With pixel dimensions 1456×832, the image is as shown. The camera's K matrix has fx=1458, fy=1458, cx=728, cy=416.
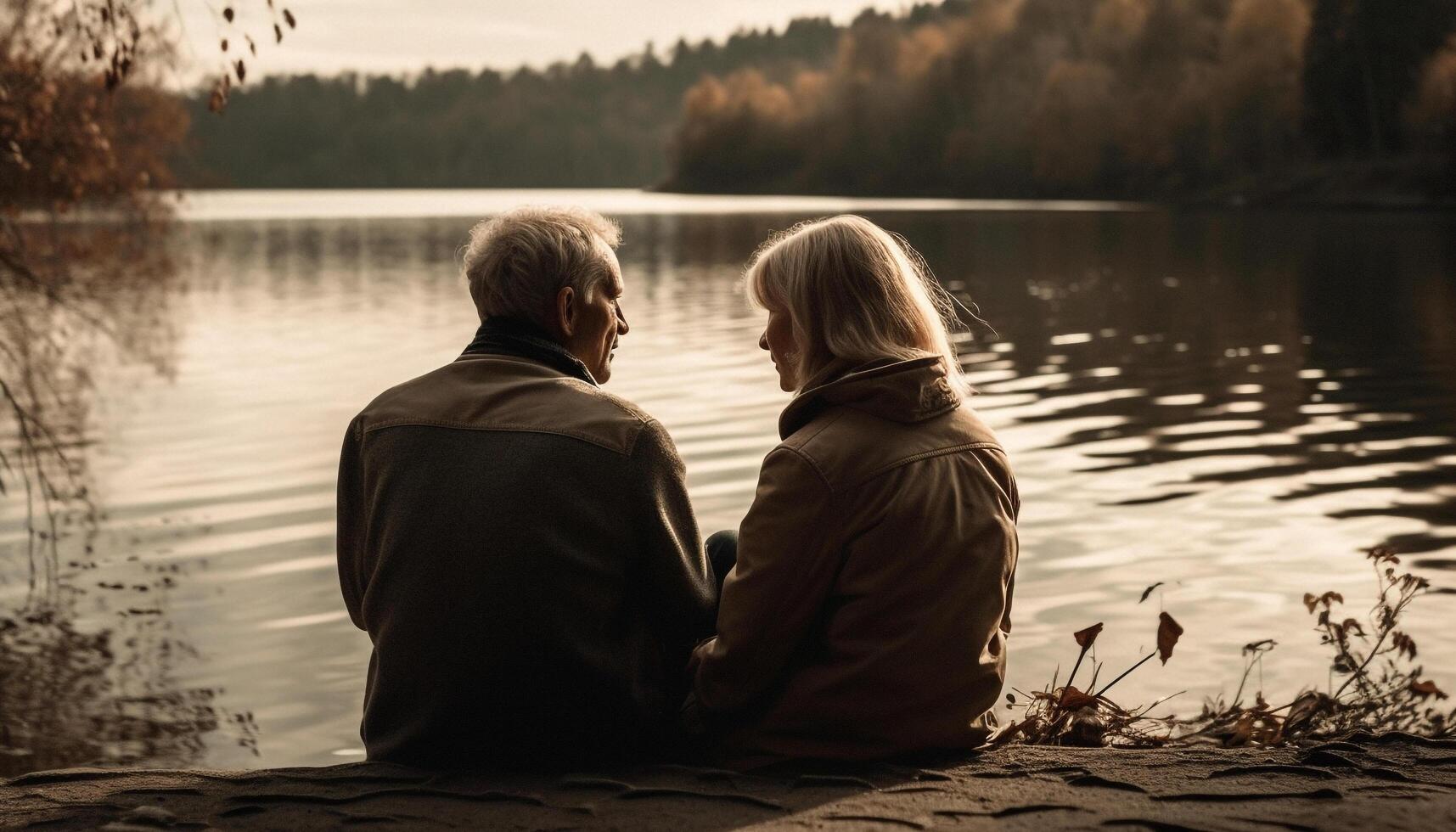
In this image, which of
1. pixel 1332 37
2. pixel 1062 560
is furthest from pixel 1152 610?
pixel 1332 37

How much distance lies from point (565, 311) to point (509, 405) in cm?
28

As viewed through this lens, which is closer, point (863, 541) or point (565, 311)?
point (863, 541)

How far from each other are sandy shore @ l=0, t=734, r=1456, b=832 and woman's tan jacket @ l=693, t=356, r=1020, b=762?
124 mm

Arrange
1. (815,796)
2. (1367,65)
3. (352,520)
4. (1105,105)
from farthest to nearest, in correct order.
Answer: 1. (1105,105)
2. (1367,65)
3. (352,520)
4. (815,796)

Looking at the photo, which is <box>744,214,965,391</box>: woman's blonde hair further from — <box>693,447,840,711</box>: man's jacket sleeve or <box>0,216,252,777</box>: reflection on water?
<box>0,216,252,777</box>: reflection on water

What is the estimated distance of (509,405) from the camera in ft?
9.59

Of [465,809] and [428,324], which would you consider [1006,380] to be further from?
[465,809]

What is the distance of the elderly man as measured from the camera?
2871mm

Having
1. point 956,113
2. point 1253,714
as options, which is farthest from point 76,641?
point 956,113

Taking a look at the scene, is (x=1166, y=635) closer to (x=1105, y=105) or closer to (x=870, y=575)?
(x=870, y=575)

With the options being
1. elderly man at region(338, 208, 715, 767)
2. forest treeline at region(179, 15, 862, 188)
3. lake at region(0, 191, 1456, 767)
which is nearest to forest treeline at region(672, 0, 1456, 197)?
lake at region(0, 191, 1456, 767)

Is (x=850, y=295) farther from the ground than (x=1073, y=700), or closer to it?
farther from the ground

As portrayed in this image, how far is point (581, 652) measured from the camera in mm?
2941

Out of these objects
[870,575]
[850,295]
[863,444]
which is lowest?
[870,575]
